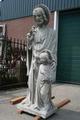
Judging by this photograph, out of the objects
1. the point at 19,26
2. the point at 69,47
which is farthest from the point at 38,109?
the point at 19,26

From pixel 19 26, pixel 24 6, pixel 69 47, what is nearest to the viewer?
pixel 69 47

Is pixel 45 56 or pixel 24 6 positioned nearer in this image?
pixel 45 56

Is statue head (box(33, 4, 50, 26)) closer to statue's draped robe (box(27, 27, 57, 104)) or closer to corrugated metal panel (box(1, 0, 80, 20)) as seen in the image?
statue's draped robe (box(27, 27, 57, 104))

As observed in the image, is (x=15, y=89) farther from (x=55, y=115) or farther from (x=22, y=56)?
(x=55, y=115)

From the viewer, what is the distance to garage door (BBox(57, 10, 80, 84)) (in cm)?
973

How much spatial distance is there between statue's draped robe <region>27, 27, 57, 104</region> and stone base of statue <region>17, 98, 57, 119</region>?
149 millimetres

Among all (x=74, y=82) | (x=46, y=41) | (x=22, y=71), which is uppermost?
(x=46, y=41)

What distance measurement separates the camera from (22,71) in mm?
8875

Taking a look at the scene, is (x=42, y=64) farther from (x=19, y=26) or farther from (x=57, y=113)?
(x=19, y=26)

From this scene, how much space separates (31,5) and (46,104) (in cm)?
747

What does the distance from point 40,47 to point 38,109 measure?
1317 mm

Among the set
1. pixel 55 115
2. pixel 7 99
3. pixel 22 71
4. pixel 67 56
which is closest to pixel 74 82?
pixel 67 56

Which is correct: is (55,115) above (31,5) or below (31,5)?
below

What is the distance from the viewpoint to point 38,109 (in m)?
4.87
